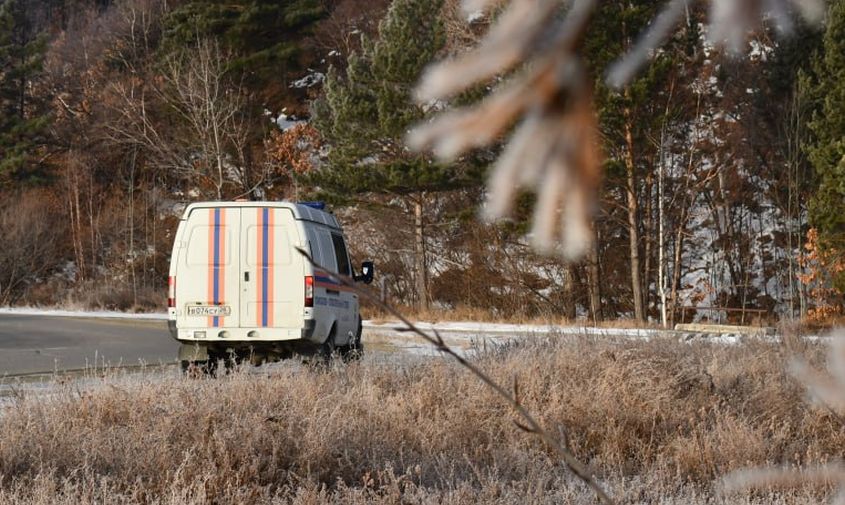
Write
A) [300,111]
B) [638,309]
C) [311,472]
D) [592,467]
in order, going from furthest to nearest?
1. [300,111]
2. [638,309]
3. [592,467]
4. [311,472]

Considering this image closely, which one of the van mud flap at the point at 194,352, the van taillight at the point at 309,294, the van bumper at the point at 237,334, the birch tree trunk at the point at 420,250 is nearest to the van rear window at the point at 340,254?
the van taillight at the point at 309,294

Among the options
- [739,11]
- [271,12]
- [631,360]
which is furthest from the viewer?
[271,12]

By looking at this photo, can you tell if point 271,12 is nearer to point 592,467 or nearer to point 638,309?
point 638,309

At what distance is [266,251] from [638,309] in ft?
68.2

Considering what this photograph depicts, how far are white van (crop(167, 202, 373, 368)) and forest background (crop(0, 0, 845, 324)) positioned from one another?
724 centimetres

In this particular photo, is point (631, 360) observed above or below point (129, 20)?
below

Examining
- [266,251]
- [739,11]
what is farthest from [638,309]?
[739,11]

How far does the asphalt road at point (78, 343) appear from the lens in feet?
47.7

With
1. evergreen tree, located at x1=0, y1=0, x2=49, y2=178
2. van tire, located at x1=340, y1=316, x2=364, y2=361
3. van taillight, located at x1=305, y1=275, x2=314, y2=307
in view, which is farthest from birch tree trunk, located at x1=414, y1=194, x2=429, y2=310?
van taillight, located at x1=305, y1=275, x2=314, y2=307

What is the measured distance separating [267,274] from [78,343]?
27.0 ft

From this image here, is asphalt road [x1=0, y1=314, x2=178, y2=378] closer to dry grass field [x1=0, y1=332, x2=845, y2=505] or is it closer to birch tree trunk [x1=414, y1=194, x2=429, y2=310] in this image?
dry grass field [x1=0, y1=332, x2=845, y2=505]

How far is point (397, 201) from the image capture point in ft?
120

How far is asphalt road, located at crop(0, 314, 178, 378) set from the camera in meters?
14.5

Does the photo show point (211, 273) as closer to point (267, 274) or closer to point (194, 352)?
point (267, 274)
